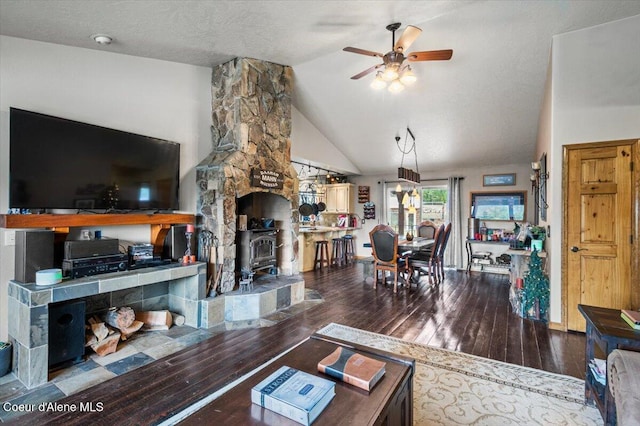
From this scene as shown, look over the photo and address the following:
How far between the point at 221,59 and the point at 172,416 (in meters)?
3.84

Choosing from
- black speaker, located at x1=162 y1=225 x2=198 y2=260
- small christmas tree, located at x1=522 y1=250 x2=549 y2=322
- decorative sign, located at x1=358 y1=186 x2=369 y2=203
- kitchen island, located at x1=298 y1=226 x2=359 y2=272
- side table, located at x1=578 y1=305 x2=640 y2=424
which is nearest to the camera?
side table, located at x1=578 y1=305 x2=640 y2=424

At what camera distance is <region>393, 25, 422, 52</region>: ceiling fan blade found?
2890 mm

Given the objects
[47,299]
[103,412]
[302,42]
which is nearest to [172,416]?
[103,412]

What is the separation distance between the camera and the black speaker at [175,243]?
3508 millimetres

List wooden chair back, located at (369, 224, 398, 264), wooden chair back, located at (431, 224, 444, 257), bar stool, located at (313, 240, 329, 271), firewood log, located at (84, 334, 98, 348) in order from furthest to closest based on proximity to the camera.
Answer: bar stool, located at (313, 240, 329, 271)
wooden chair back, located at (431, 224, 444, 257)
wooden chair back, located at (369, 224, 398, 264)
firewood log, located at (84, 334, 98, 348)

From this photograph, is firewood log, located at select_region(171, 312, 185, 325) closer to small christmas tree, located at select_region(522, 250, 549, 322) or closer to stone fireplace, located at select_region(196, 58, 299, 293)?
stone fireplace, located at select_region(196, 58, 299, 293)

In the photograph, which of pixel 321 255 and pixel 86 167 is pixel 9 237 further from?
pixel 321 255

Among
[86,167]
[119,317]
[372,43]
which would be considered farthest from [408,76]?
[119,317]

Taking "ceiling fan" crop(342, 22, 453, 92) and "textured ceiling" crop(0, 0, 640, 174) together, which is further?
"ceiling fan" crop(342, 22, 453, 92)

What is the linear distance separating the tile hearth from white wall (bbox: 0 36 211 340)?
69cm

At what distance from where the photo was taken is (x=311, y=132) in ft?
20.9

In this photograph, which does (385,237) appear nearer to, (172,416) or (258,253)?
(258,253)

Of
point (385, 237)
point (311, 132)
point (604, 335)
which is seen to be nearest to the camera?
point (604, 335)

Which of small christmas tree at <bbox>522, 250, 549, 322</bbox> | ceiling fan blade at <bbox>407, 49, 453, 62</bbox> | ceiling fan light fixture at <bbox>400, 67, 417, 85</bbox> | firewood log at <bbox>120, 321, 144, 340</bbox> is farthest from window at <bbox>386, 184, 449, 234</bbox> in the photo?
firewood log at <bbox>120, 321, 144, 340</bbox>
